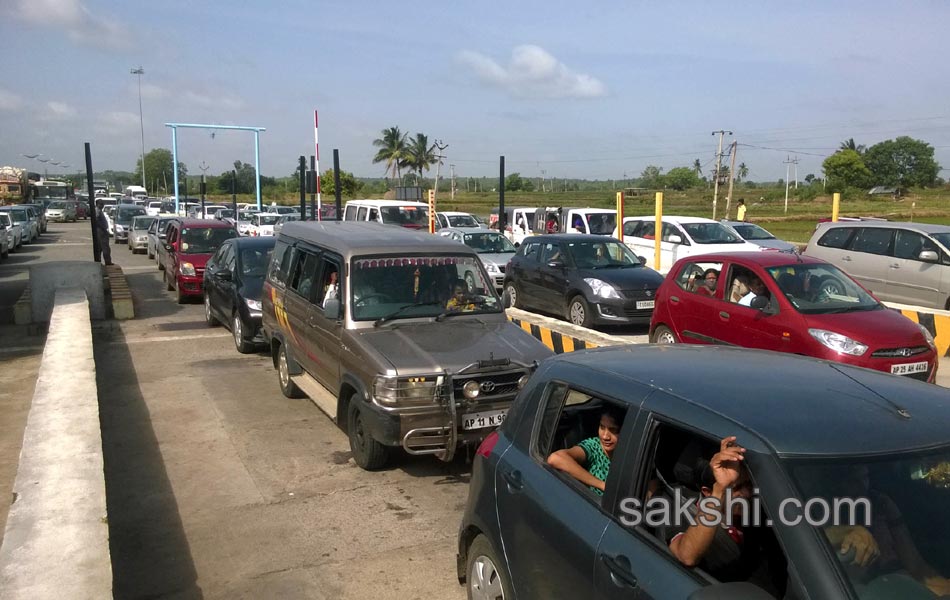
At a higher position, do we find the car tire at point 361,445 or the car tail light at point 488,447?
the car tail light at point 488,447

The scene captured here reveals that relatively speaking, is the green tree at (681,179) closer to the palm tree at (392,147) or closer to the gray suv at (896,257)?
the palm tree at (392,147)

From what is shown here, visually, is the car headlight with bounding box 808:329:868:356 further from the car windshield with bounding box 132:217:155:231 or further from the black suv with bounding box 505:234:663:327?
the car windshield with bounding box 132:217:155:231

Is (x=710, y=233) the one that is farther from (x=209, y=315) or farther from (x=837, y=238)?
(x=209, y=315)

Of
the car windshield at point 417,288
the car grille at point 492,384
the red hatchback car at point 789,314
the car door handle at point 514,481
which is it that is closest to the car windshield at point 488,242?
the red hatchback car at point 789,314

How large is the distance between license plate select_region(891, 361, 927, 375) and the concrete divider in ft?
23.7

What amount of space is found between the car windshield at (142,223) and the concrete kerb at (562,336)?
24.9 m

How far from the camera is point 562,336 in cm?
977

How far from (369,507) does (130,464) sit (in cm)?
246

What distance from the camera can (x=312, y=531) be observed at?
18.6 ft

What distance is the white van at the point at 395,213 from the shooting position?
23.5 m

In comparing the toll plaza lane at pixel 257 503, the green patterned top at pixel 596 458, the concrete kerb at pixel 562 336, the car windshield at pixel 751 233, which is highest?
the car windshield at pixel 751 233

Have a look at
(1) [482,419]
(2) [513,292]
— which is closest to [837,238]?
(2) [513,292]

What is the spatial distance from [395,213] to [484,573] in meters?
20.3

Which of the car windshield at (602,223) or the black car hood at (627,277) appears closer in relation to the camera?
the black car hood at (627,277)
